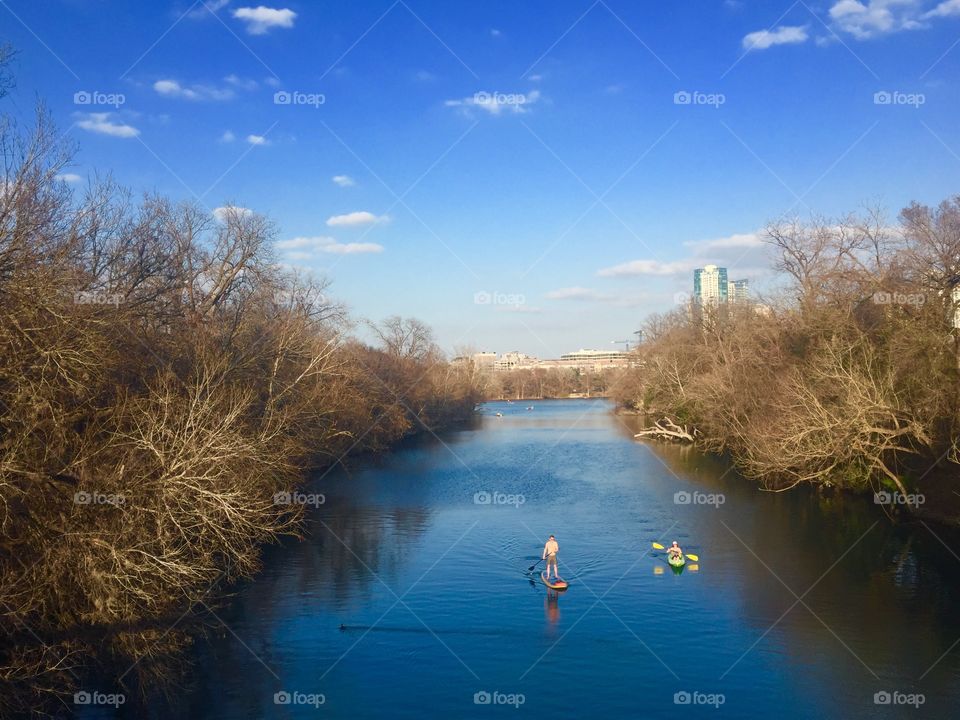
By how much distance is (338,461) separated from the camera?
1510 inches

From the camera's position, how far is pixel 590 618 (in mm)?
15984

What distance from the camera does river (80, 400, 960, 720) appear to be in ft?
40.7

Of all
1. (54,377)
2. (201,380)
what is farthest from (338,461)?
(54,377)

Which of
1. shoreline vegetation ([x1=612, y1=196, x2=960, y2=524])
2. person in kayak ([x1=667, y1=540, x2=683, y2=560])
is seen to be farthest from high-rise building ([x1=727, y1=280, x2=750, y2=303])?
person in kayak ([x1=667, y1=540, x2=683, y2=560])

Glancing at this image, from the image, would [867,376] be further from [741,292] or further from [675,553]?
[741,292]

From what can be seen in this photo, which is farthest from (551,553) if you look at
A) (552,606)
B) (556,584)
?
(552,606)

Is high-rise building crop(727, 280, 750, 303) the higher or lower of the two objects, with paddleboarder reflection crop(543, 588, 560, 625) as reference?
higher

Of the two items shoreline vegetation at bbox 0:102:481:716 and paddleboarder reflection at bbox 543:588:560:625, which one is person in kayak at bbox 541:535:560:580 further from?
shoreline vegetation at bbox 0:102:481:716

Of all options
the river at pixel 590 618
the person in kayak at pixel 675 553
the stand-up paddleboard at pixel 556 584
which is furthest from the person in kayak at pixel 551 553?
the person in kayak at pixel 675 553

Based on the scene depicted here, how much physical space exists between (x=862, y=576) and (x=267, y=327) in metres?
22.1

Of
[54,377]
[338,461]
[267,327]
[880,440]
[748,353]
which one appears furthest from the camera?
[338,461]

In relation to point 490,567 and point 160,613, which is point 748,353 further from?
point 160,613

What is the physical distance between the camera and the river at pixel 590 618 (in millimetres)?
12398

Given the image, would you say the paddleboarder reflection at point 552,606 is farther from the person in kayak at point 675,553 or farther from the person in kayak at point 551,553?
the person in kayak at point 675,553
